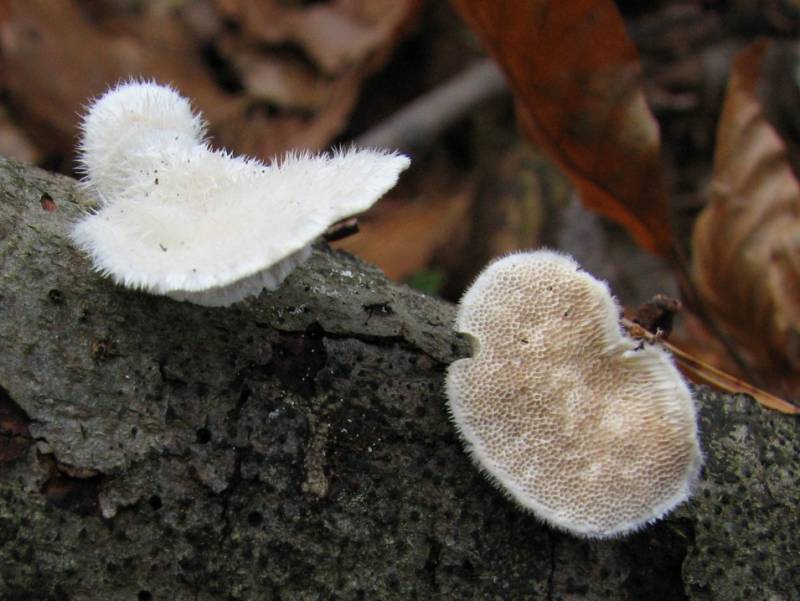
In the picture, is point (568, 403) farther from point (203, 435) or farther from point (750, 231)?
point (750, 231)

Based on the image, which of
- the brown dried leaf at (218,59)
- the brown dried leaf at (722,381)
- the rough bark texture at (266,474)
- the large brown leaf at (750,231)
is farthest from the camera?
the brown dried leaf at (218,59)

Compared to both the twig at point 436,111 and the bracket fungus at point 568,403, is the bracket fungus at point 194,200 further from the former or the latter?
the twig at point 436,111

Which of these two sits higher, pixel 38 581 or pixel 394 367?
pixel 38 581

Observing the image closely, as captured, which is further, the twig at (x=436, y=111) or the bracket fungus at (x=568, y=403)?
the twig at (x=436, y=111)

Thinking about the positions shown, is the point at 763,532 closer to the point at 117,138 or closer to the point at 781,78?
the point at 117,138

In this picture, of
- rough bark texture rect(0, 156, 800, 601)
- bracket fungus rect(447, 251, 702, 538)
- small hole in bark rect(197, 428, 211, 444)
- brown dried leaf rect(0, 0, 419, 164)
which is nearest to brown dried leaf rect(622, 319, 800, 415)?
rough bark texture rect(0, 156, 800, 601)

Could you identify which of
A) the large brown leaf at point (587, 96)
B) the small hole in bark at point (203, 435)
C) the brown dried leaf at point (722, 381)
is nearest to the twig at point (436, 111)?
the large brown leaf at point (587, 96)

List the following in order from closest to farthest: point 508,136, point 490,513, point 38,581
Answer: point 38,581
point 490,513
point 508,136

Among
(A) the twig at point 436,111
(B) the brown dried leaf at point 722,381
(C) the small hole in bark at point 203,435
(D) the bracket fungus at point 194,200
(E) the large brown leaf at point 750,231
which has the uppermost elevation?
(D) the bracket fungus at point 194,200

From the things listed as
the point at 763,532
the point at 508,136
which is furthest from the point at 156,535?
the point at 508,136
